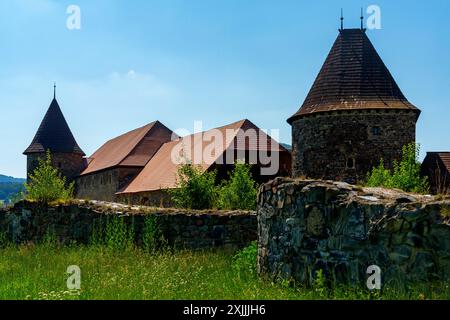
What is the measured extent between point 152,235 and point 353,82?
23.7m

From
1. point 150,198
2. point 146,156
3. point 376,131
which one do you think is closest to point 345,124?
point 376,131

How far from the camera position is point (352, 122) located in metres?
32.4

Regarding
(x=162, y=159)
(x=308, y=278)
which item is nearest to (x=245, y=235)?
(x=308, y=278)

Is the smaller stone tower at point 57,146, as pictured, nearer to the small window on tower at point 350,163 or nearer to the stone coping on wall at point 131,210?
the small window on tower at point 350,163

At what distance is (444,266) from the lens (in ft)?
20.4

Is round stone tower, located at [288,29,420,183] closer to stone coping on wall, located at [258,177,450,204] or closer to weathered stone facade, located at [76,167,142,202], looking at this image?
weathered stone facade, located at [76,167,142,202]

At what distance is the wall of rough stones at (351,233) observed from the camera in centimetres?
638

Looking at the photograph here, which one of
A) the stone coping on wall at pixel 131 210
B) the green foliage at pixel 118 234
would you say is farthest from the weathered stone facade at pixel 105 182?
the green foliage at pixel 118 234

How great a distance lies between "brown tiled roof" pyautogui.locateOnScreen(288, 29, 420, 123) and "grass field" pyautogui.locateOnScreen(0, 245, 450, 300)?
73.1 feet

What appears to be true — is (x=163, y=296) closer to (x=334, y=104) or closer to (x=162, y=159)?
(x=334, y=104)

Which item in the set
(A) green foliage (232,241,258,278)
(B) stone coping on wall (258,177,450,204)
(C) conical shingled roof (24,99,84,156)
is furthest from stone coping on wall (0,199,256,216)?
(C) conical shingled roof (24,99,84,156)

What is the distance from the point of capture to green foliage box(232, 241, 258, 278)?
9.67 m

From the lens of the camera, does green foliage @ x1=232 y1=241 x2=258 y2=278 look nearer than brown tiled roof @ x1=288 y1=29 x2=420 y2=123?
Yes
